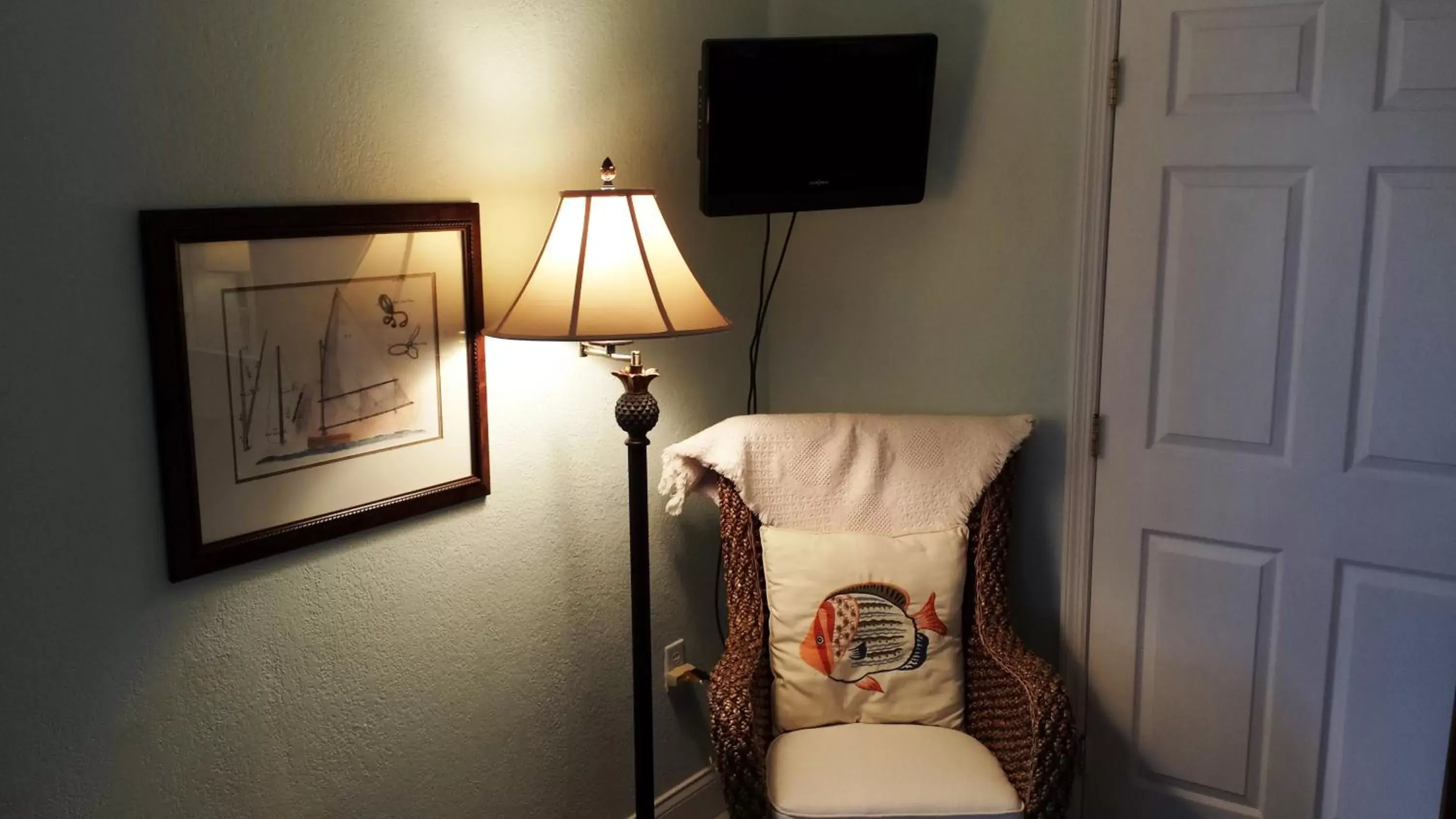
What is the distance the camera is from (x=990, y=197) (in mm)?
2494

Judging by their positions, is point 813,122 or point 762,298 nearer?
point 813,122

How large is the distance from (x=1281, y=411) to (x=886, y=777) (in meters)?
1.05

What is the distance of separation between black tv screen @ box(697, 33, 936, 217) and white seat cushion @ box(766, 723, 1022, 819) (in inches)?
42.4

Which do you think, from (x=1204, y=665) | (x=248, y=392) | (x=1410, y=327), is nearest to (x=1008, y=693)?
(x=1204, y=665)

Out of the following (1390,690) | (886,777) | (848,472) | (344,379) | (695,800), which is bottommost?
(695,800)

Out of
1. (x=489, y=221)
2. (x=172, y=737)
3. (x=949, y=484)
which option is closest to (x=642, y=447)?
(x=489, y=221)

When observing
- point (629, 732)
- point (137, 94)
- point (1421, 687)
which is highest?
point (137, 94)

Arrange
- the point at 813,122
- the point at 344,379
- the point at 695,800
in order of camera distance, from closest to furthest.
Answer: the point at 344,379 → the point at 813,122 → the point at 695,800

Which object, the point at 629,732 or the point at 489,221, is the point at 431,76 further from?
the point at 629,732

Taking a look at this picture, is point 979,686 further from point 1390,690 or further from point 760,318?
point 760,318

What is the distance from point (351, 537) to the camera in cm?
188

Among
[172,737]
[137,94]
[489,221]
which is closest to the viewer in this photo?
[137,94]

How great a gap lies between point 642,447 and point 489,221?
1.60 feet

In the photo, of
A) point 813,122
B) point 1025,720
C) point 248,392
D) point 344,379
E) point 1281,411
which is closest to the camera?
point 248,392
